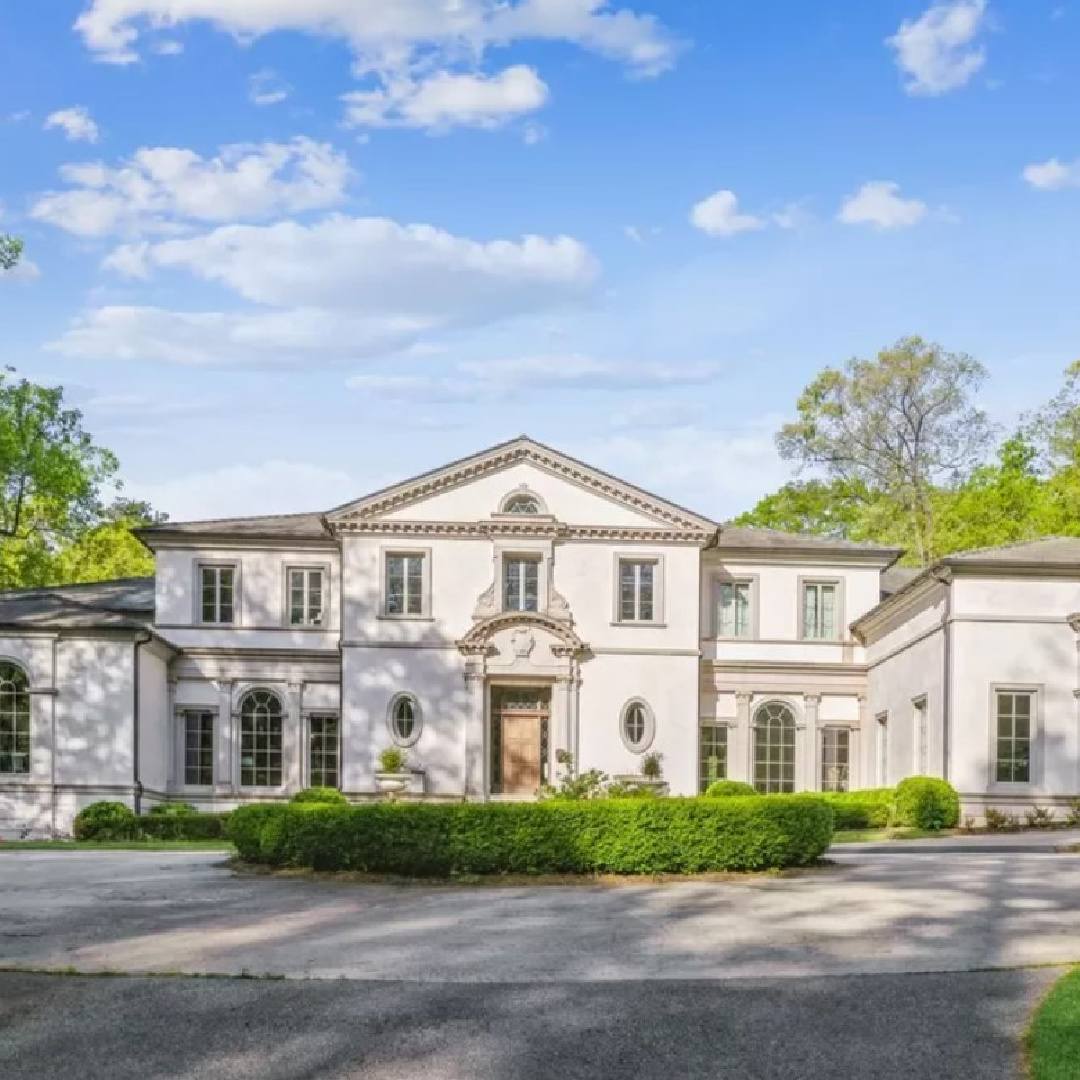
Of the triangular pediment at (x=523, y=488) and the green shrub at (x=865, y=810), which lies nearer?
the green shrub at (x=865, y=810)

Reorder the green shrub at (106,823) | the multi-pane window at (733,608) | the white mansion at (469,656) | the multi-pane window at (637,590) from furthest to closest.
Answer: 1. the multi-pane window at (733,608)
2. the multi-pane window at (637,590)
3. the white mansion at (469,656)
4. the green shrub at (106,823)

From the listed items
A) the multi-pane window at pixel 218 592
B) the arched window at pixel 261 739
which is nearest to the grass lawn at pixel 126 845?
the arched window at pixel 261 739

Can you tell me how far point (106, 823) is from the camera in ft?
101

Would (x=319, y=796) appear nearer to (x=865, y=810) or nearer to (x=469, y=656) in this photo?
(x=469, y=656)

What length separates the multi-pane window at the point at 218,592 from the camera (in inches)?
1550

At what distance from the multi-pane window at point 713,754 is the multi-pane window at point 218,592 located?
1243 cm

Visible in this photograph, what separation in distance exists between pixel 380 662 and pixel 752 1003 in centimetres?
2715

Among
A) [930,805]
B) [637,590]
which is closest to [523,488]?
[637,590]

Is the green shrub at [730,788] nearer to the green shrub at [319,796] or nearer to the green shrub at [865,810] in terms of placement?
the green shrub at [865,810]

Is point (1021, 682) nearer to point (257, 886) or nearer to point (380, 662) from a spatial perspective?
point (380, 662)

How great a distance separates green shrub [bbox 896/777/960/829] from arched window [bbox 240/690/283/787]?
52.2 ft

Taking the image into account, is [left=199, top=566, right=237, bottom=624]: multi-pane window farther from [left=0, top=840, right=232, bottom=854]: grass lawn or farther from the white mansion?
[left=0, top=840, right=232, bottom=854]: grass lawn

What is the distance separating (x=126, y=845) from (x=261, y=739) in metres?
11.6

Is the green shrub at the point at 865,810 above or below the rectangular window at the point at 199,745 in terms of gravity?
below
